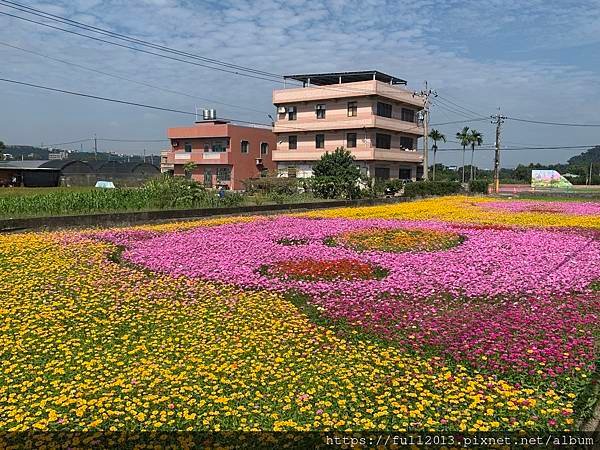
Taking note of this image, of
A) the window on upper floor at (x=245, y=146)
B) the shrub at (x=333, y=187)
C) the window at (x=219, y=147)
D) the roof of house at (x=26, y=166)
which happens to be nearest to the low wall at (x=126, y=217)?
the shrub at (x=333, y=187)

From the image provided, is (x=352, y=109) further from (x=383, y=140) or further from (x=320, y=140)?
(x=320, y=140)

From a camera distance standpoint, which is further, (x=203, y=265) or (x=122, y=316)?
(x=203, y=265)

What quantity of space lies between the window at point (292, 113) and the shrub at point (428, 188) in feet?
55.4

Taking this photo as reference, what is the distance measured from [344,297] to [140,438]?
18.0ft

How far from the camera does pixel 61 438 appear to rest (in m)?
4.43

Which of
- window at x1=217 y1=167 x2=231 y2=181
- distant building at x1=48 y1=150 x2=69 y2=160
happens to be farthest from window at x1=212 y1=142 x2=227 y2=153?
distant building at x1=48 y1=150 x2=69 y2=160

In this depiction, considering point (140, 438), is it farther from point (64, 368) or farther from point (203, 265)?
point (203, 265)

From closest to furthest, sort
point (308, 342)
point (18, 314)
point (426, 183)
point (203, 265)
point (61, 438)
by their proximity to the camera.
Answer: point (61, 438) → point (308, 342) → point (18, 314) → point (203, 265) → point (426, 183)

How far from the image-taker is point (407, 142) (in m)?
58.9

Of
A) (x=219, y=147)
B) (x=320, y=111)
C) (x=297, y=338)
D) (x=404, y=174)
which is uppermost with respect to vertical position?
(x=320, y=111)

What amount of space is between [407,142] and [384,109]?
6952mm

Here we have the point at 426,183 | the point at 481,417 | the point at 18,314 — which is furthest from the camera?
the point at 426,183

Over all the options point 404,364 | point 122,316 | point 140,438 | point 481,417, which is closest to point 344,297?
point 404,364

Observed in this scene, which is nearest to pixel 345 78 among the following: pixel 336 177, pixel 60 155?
pixel 336 177
